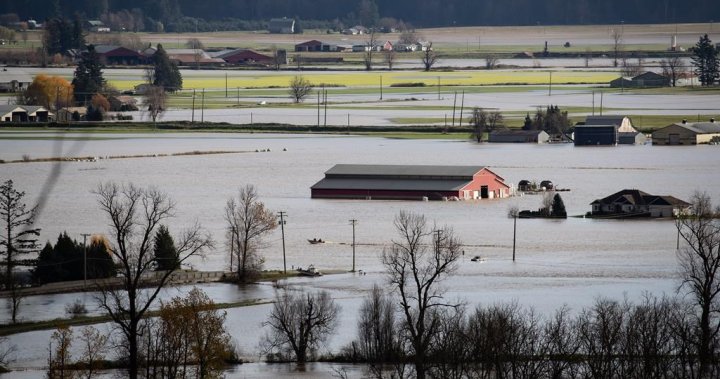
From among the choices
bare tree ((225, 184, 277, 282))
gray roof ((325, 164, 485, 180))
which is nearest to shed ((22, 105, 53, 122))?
gray roof ((325, 164, 485, 180))

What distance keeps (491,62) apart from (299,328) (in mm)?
51062

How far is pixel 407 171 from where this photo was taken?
2784 centimetres

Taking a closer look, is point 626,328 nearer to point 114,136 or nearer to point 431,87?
point 114,136

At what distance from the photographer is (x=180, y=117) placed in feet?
148

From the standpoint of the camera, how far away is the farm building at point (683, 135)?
1469 inches

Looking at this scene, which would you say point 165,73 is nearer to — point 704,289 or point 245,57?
point 245,57

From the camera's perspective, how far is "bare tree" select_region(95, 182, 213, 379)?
572 inches

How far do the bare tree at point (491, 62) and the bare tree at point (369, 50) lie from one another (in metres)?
4.27

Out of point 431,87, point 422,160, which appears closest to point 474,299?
point 422,160

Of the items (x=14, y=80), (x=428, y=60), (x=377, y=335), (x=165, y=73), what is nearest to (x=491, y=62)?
(x=428, y=60)

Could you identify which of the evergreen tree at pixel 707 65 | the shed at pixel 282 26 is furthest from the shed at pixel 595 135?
the shed at pixel 282 26

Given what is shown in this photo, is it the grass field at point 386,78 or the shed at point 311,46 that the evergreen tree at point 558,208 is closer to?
the grass field at point 386,78

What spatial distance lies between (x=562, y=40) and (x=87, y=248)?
61255mm

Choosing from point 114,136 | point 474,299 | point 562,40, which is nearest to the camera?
point 474,299
